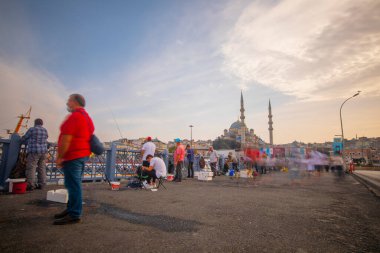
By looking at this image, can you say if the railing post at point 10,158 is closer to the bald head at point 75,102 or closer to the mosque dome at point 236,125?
the bald head at point 75,102

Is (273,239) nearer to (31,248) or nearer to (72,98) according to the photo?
(31,248)

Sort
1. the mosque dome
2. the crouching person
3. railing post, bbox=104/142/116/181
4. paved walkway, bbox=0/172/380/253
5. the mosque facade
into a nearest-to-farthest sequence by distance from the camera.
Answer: paved walkway, bbox=0/172/380/253 → the crouching person → railing post, bbox=104/142/116/181 → the mosque facade → the mosque dome

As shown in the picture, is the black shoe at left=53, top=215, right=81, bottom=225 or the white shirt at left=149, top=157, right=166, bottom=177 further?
the white shirt at left=149, top=157, right=166, bottom=177

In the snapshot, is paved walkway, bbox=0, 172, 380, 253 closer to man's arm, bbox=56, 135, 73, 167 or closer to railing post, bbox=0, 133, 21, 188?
man's arm, bbox=56, 135, 73, 167

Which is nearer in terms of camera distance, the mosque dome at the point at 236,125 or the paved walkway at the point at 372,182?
the paved walkway at the point at 372,182

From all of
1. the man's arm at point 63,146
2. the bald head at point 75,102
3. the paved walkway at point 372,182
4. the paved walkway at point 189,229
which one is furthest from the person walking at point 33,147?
the paved walkway at point 372,182

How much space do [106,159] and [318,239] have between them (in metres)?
9.03

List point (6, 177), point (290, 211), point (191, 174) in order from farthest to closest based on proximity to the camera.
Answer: point (191, 174) < point (6, 177) < point (290, 211)

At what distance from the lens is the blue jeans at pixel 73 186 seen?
333 cm

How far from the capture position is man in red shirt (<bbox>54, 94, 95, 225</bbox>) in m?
3.30

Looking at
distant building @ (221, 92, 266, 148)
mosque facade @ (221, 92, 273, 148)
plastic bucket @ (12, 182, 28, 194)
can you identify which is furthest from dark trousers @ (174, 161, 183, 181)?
distant building @ (221, 92, 266, 148)

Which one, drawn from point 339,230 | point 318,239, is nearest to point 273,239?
point 318,239

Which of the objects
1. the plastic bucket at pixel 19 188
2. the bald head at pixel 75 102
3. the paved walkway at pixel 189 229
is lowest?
the paved walkway at pixel 189 229

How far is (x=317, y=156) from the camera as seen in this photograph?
45.3ft
